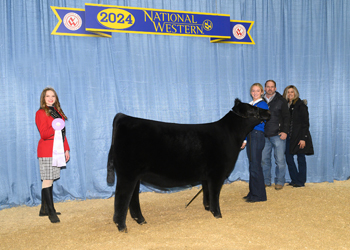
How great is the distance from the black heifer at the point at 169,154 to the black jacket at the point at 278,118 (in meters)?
1.18

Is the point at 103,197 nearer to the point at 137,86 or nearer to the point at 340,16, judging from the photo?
the point at 137,86

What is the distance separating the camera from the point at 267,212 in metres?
3.42

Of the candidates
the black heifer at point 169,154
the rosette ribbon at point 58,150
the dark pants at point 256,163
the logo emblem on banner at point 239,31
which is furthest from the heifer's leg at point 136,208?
the logo emblem on banner at point 239,31

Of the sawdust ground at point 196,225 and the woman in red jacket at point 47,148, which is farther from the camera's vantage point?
the woman in red jacket at point 47,148

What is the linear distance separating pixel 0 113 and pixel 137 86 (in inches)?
79.1

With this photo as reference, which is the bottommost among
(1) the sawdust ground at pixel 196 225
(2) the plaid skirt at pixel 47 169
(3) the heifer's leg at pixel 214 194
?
(1) the sawdust ground at pixel 196 225

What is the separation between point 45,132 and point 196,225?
2.01 meters

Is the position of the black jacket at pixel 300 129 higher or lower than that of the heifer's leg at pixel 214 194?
higher

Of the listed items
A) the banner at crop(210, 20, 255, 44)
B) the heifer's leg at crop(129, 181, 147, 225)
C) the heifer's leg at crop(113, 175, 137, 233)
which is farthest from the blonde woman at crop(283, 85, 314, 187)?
the heifer's leg at crop(113, 175, 137, 233)

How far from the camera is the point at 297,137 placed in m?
4.65

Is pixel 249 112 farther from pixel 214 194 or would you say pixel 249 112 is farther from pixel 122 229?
pixel 122 229

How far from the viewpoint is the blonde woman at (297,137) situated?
464 cm

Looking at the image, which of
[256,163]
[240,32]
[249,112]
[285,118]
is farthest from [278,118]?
[240,32]

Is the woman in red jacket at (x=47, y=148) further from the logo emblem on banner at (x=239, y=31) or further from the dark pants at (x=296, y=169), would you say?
the dark pants at (x=296, y=169)
